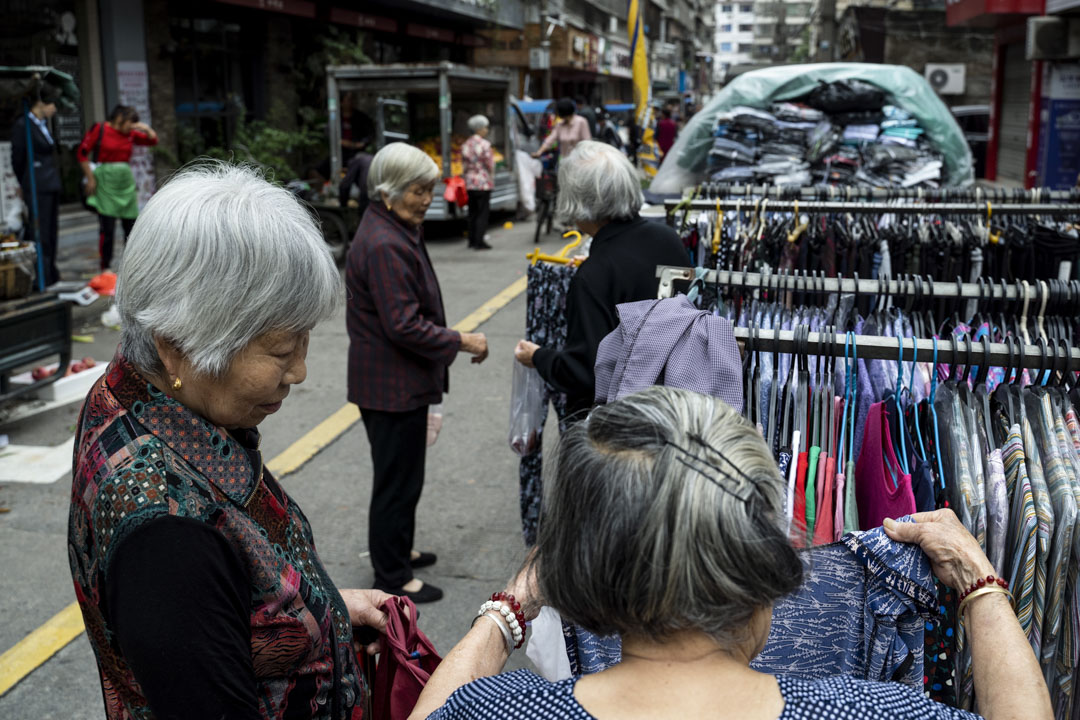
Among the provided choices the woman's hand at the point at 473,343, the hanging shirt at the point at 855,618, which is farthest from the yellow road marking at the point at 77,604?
the hanging shirt at the point at 855,618

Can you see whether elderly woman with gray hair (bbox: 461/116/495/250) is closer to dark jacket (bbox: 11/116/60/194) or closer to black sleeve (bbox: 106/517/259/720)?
dark jacket (bbox: 11/116/60/194)

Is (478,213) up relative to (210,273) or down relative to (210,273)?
down

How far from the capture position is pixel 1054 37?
38.5 feet

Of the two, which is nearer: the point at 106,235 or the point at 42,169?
the point at 42,169

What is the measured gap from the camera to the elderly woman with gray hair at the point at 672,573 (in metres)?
1.12

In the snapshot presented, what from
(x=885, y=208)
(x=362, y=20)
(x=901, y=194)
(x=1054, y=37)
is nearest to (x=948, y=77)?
(x=1054, y=37)

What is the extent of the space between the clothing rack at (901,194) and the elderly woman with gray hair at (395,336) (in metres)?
1.44

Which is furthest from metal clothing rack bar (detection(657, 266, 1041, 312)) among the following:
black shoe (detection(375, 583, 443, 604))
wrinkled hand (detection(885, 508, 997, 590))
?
black shoe (detection(375, 583, 443, 604))

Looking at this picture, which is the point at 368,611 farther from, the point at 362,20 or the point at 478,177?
the point at 362,20

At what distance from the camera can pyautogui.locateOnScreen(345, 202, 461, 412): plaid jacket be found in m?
3.44

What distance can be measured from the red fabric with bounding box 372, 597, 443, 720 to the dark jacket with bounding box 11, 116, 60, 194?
7251 mm

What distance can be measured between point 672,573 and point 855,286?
1.43 meters

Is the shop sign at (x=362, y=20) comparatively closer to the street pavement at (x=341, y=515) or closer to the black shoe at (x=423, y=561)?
the street pavement at (x=341, y=515)

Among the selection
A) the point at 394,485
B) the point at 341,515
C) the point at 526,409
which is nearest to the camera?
the point at 394,485
